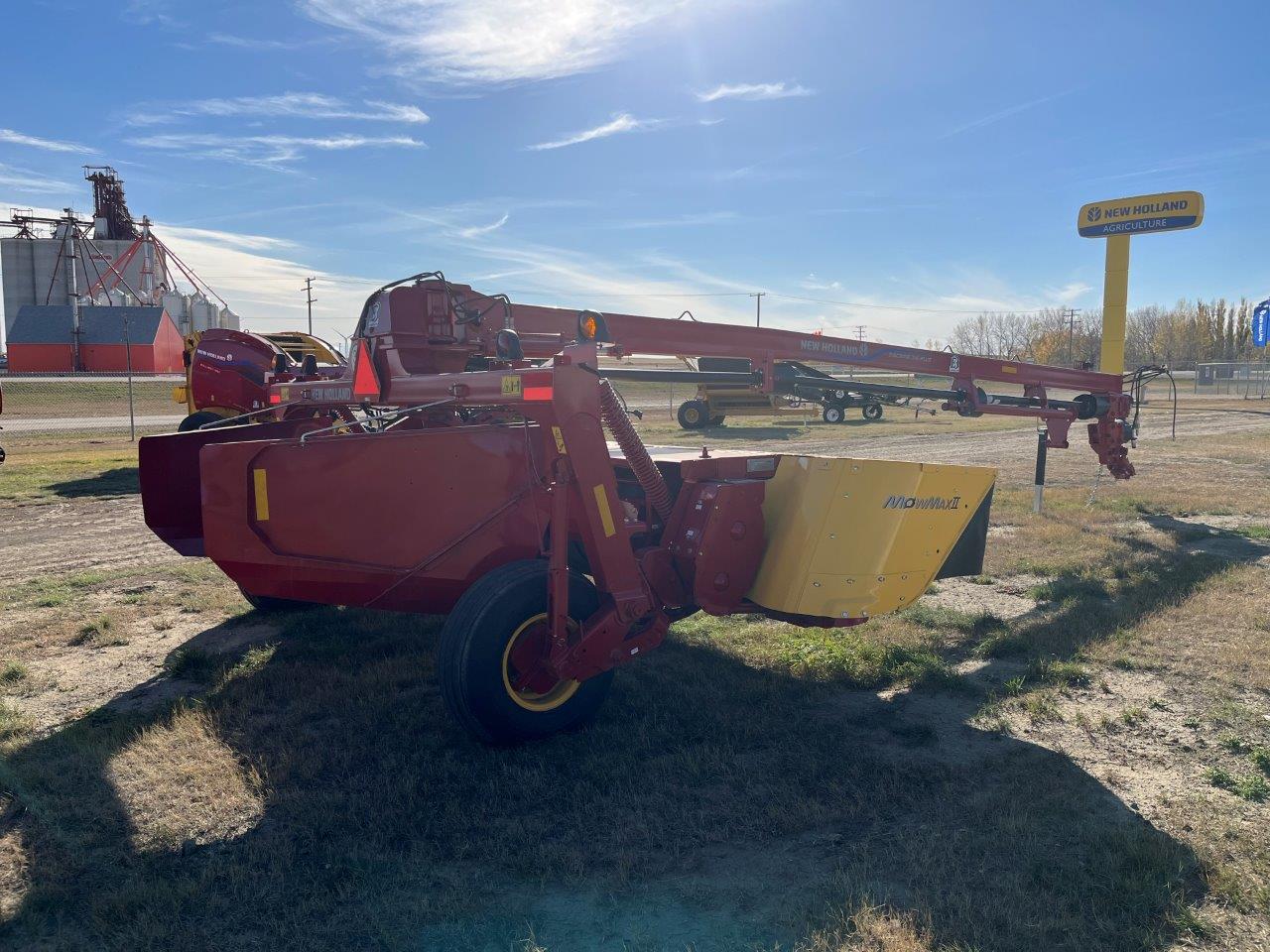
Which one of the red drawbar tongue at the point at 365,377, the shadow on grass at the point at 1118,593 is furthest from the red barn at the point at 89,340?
the shadow on grass at the point at 1118,593

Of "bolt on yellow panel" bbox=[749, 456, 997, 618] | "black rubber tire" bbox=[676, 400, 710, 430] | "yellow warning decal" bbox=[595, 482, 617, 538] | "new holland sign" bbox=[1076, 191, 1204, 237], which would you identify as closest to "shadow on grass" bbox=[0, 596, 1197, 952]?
"bolt on yellow panel" bbox=[749, 456, 997, 618]

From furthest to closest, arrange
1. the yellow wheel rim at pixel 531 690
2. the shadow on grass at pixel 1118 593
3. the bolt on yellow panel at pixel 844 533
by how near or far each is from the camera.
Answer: the shadow on grass at pixel 1118 593, the bolt on yellow panel at pixel 844 533, the yellow wheel rim at pixel 531 690

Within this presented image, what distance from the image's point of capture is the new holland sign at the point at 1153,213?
18078 millimetres

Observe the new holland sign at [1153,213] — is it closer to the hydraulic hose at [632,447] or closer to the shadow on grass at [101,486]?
the hydraulic hose at [632,447]

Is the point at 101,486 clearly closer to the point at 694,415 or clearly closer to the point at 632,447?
the point at 632,447

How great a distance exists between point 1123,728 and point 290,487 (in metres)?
4.35

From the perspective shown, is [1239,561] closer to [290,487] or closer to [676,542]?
[676,542]

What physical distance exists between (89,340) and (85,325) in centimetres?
89

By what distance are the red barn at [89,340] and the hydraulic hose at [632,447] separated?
4613cm

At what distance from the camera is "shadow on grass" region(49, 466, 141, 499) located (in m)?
12.6

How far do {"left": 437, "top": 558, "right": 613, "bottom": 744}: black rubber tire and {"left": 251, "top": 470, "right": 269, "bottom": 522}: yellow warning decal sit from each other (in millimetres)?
1047

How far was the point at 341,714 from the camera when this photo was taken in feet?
16.0

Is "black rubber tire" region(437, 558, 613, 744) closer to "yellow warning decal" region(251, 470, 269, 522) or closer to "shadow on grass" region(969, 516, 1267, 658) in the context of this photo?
"yellow warning decal" region(251, 470, 269, 522)

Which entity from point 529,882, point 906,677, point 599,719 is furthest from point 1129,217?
point 529,882
